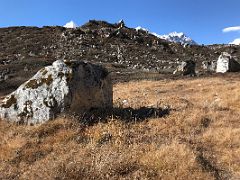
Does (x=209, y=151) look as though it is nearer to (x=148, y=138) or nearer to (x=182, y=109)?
(x=148, y=138)

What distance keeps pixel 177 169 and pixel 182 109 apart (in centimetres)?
764

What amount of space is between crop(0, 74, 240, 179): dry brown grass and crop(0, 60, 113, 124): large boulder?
710 mm

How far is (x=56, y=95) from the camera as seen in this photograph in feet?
49.6

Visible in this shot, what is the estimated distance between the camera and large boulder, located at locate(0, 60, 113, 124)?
587 inches

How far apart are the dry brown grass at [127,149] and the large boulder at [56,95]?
71cm

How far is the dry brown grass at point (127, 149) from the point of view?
32.9ft

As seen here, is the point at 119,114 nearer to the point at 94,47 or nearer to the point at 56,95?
the point at 56,95

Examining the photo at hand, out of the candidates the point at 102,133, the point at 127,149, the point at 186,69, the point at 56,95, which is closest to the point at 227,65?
the point at 186,69

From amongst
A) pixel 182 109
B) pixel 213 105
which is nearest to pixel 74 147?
pixel 182 109

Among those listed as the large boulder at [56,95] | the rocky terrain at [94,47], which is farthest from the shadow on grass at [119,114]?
the rocky terrain at [94,47]

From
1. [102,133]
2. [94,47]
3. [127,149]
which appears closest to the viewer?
[127,149]

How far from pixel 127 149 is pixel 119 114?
15.3 ft

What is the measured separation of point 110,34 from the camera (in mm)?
108812

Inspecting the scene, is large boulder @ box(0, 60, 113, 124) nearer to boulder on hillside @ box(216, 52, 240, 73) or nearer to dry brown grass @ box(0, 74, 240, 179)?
dry brown grass @ box(0, 74, 240, 179)
